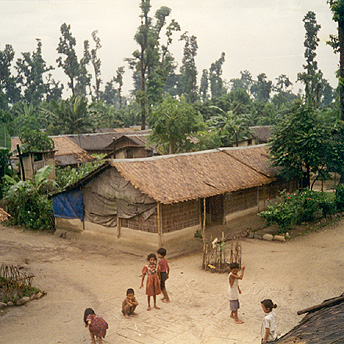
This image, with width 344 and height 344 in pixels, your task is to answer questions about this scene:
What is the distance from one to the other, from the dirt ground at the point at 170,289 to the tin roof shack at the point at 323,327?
3296 millimetres

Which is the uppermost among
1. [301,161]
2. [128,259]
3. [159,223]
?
[301,161]

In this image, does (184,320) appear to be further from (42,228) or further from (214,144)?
(214,144)

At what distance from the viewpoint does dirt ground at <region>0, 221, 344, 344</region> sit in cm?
891

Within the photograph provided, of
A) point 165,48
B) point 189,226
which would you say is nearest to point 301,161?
point 189,226

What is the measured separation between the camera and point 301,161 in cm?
1791

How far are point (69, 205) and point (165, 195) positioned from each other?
4729mm

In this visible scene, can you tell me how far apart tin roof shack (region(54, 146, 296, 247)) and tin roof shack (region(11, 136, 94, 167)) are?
1036 centimetres

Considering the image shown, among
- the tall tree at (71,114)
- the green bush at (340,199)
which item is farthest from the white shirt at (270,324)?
the tall tree at (71,114)

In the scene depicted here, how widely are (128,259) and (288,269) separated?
4.75m

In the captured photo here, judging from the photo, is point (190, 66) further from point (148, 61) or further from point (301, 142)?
point (301, 142)

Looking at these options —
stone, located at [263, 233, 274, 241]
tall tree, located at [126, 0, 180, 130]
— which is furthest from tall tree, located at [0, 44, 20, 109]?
stone, located at [263, 233, 274, 241]

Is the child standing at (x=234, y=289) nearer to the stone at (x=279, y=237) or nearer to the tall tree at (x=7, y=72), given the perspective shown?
the stone at (x=279, y=237)

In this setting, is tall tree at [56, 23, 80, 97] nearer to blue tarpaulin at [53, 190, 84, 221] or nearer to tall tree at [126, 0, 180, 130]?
tall tree at [126, 0, 180, 130]

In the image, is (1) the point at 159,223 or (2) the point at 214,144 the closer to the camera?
(1) the point at 159,223
